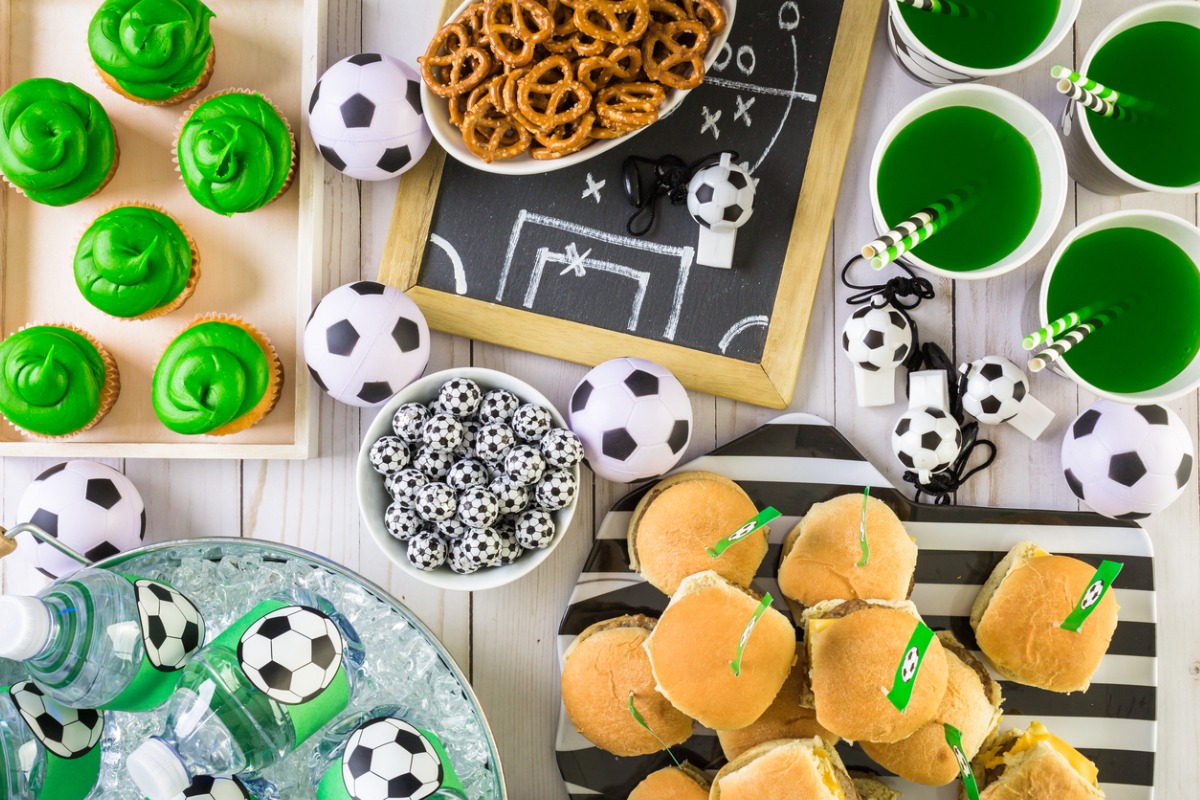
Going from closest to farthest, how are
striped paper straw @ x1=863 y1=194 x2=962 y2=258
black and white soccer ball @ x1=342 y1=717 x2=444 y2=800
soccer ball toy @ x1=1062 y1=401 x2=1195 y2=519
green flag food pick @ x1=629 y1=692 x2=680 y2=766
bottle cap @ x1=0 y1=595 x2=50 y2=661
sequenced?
1. bottle cap @ x1=0 y1=595 x2=50 y2=661
2. black and white soccer ball @ x1=342 y1=717 x2=444 y2=800
3. striped paper straw @ x1=863 y1=194 x2=962 y2=258
4. green flag food pick @ x1=629 y1=692 x2=680 y2=766
5. soccer ball toy @ x1=1062 y1=401 x2=1195 y2=519

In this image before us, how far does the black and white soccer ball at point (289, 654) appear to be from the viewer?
1.03 metres

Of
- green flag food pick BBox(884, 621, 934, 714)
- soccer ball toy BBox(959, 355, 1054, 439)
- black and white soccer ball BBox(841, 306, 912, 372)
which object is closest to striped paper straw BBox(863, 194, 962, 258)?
black and white soccer ball BBox(841, 306, 912, 372)

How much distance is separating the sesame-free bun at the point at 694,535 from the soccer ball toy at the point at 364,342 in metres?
0.46

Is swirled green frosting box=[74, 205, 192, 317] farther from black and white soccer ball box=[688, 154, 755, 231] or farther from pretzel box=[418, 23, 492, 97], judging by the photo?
black and white soccer ball box=[688, 154, 755, 231]

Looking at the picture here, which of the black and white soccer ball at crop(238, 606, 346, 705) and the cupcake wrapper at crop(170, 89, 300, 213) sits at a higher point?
the cupcake wrapper at crop(170, 89, 300, 213)

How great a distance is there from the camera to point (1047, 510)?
4.87 ft

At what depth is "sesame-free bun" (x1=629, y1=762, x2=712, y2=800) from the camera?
1.32 metres

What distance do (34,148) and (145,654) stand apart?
80cm

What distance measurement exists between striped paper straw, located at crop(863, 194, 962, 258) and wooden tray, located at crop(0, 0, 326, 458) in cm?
90

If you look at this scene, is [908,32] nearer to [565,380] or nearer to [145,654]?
[565,380]

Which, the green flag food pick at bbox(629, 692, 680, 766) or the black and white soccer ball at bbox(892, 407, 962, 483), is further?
the black and white soccer ball at bbox(892, 407, 962, 483)

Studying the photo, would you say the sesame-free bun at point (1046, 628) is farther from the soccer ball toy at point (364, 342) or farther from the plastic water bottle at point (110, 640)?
the plastic water bottle at point (110, 640)

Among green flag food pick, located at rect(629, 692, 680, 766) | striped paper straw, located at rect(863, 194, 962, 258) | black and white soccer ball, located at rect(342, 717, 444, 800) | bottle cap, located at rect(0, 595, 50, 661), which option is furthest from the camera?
green flag food pick, located at rect(629, 692, 680, 766)

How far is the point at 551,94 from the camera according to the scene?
4.38ft
